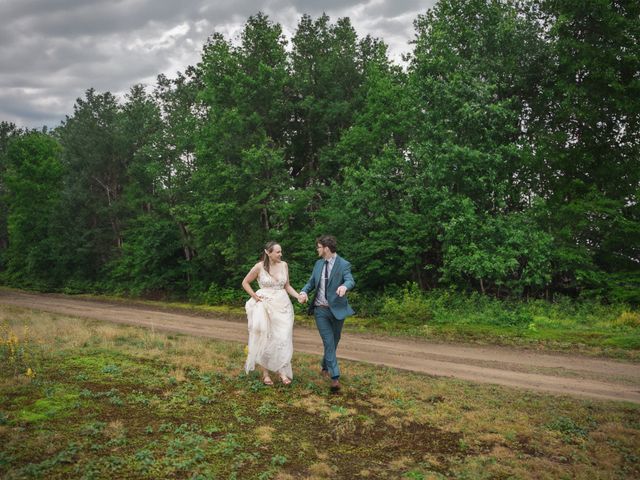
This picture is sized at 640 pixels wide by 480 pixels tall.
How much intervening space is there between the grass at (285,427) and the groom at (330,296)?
0.73 metres

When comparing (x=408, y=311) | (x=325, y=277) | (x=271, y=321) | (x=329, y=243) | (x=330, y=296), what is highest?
(x=329, y=243)

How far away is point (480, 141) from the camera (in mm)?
17859

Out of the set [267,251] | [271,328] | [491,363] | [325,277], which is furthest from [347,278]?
[491,363]

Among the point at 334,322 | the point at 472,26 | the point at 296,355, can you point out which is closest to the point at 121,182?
the point at 472,26

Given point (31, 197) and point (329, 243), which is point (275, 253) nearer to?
point (329, 243)

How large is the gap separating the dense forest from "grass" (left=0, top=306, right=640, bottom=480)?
916cm

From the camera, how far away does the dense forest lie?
16703mm

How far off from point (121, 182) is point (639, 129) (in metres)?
34.8

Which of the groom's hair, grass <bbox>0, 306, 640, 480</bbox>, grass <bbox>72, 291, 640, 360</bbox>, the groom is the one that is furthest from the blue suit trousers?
grass <bbox>72, 291, 640, 360</bbox>

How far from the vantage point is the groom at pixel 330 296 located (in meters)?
7.58

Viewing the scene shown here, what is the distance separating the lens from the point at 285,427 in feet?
19.4

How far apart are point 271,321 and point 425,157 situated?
1175cm

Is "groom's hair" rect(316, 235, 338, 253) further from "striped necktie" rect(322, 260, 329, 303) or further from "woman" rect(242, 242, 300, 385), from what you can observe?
"woman" rect(242, 242, 300, 385)

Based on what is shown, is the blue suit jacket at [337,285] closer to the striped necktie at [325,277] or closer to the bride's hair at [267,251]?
the striped necktie at [325,277]
